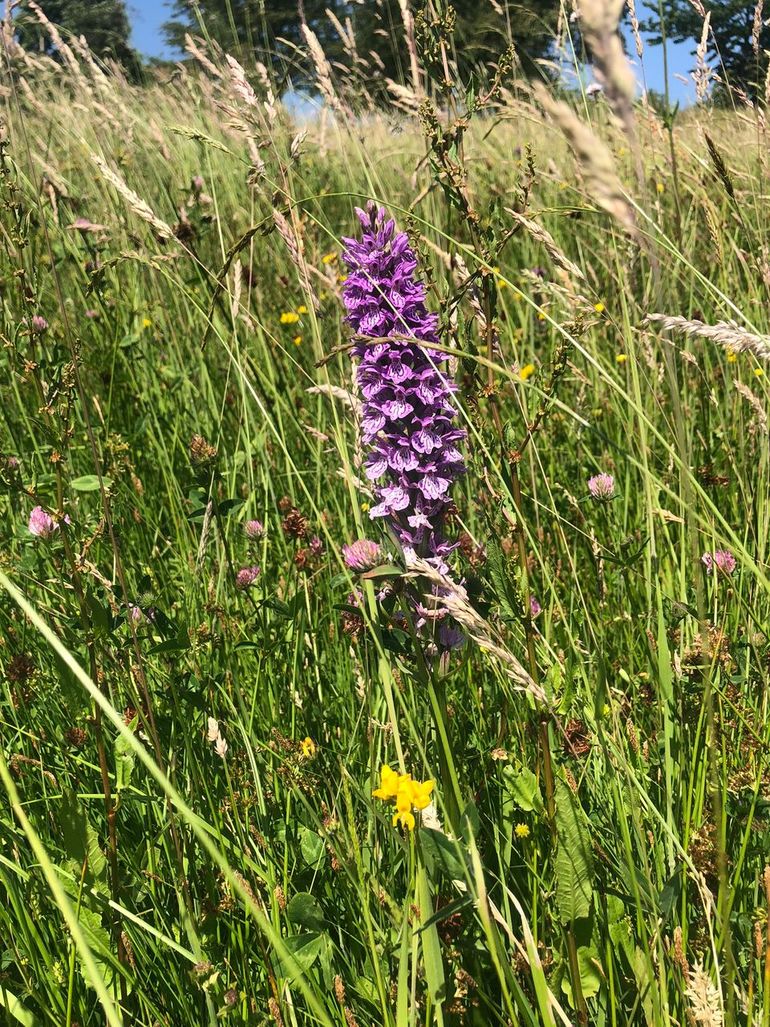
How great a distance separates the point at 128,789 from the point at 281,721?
13.5 inches

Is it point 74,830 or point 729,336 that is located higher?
point 729,336

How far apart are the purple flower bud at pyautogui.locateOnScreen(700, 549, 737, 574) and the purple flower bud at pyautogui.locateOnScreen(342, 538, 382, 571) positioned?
26.2 inches

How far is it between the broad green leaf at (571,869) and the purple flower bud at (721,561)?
745mm

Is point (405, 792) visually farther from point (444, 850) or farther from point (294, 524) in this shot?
point (294, 524)

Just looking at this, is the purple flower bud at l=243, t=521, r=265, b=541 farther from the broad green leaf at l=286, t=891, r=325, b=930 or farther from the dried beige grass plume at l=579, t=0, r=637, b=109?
the dried beige grass plume at l=579, t=0, r=637, b=109

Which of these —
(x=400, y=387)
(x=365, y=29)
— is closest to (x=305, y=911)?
(x=400, y=387)

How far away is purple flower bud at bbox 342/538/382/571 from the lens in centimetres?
136

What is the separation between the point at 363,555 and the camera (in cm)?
143

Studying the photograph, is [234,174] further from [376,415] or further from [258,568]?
[376,415]

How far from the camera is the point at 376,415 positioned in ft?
4.36

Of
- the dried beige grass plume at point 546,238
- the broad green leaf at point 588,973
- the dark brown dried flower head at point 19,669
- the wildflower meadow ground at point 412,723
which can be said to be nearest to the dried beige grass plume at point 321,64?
the wildflower meadow ground at point 412,723

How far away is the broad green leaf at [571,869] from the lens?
3.42 feet

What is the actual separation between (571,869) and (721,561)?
32.3 inches

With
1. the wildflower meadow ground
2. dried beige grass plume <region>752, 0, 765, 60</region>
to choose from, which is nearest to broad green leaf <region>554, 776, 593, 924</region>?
the wildflower meadow ground
